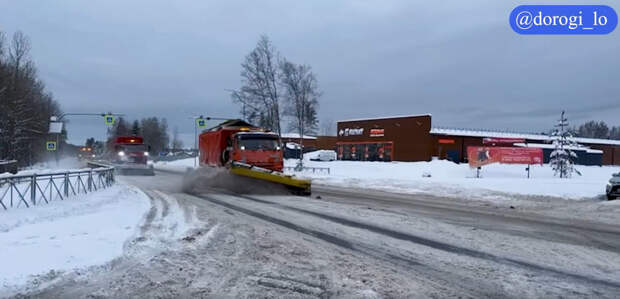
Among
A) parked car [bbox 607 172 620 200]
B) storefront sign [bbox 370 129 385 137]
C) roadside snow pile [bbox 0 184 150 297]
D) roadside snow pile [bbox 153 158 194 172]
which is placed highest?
storefront sign [bbox 370 129 385 137]

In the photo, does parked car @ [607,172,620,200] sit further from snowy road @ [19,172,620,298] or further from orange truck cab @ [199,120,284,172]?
orange truck cab @ [199,120,284,172]

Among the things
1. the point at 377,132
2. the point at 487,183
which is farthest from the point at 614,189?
the point at 377,132

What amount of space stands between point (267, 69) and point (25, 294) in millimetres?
38658

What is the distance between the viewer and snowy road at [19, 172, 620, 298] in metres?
5.45

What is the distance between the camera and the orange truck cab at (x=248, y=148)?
1984 centimetres

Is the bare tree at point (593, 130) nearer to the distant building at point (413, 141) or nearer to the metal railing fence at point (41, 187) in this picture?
the distant building at point (413, 141)

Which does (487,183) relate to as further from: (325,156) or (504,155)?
(325,156)

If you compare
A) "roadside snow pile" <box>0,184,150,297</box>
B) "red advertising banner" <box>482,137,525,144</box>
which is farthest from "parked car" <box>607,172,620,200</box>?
"red advertising banner" <box>482,137,525,144</box>

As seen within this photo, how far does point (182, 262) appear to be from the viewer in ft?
21.9

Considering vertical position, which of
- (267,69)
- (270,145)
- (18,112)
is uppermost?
(267,69)

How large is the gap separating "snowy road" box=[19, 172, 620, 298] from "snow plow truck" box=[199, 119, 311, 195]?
617 cm

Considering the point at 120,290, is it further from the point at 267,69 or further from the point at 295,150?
the point at 295,150

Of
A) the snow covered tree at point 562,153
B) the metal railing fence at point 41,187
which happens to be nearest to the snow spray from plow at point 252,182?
the metal railing fence at point 41,187

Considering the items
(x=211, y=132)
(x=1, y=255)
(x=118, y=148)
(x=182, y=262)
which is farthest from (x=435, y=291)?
(x=118, y=148)
